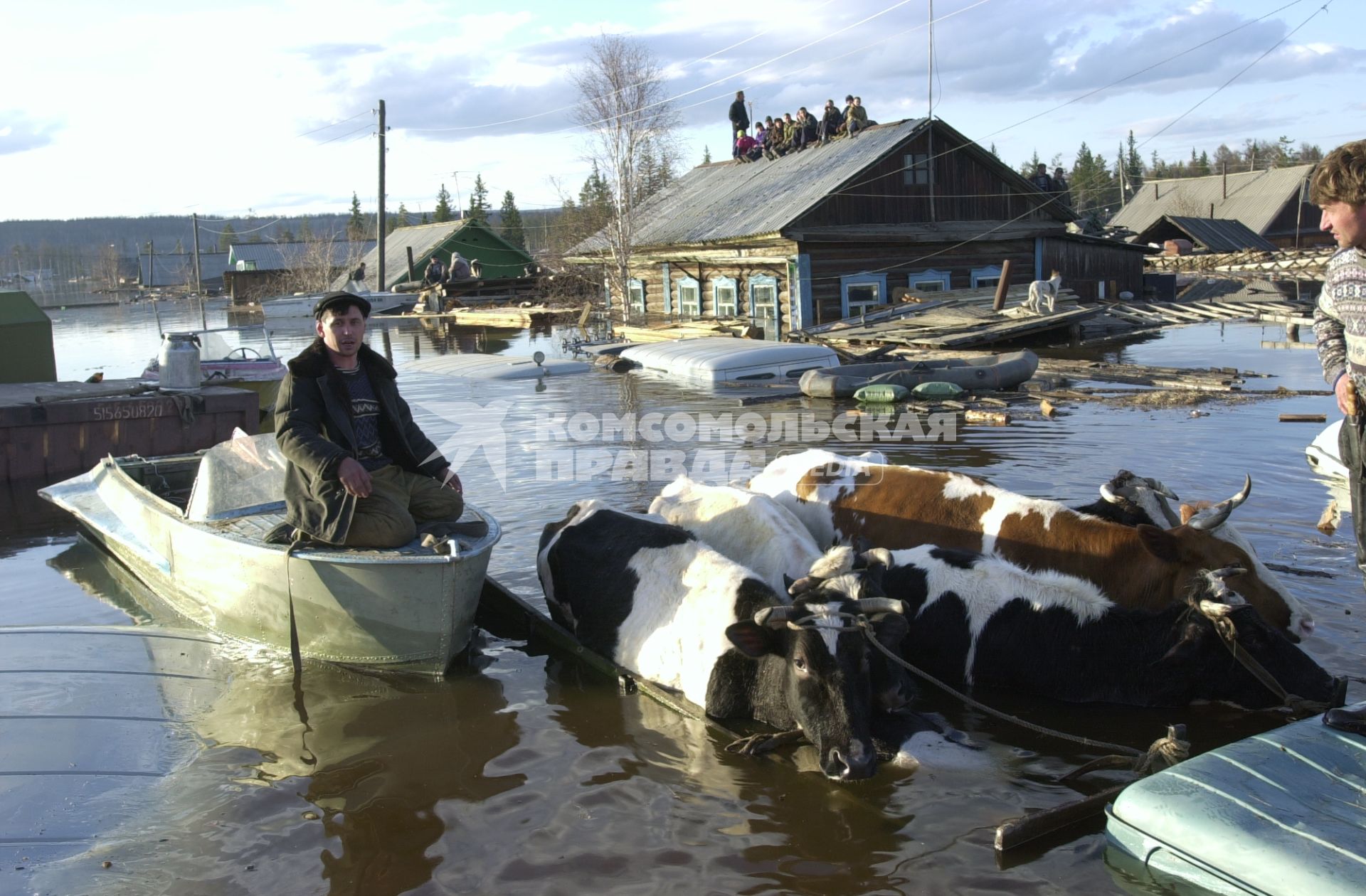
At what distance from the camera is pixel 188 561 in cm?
795

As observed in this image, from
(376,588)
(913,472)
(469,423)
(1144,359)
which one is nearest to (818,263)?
(1144,359)

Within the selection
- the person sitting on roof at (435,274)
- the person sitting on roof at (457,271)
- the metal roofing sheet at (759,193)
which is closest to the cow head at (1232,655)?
→ the metal roofing sheet at (759,193)

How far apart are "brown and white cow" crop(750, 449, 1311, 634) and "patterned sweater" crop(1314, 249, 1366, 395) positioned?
5.18 feet

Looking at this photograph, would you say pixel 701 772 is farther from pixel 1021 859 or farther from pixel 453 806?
pixel 1021 859

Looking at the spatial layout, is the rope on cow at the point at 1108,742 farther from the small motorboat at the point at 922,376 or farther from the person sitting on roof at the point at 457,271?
the person sitting on roof at the point at 457,271

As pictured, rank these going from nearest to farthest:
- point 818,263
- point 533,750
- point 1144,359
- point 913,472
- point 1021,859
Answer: point 1021,859 < point 533,750 < point 913,472 < point 1144,359 < point 818,263

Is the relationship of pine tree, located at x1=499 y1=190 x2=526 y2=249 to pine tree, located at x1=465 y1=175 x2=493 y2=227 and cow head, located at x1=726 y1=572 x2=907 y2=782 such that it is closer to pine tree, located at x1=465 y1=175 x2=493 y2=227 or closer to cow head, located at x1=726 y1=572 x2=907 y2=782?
pine tree, located at x1=465 y1=175 x2=493 y2=227

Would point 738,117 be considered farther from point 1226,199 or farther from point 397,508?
point 1226,199

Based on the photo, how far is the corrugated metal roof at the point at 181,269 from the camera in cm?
10300

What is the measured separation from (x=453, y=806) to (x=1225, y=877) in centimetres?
343

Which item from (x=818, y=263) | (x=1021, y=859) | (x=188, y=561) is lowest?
(x=1021, y=859)

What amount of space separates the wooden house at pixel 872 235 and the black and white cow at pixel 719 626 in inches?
802

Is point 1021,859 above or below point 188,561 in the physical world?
below

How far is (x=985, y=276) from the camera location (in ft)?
98.8
